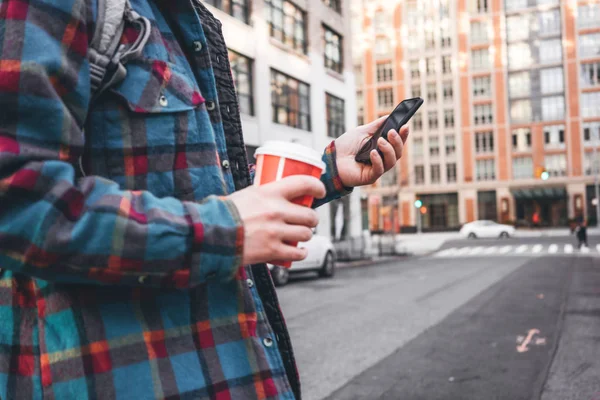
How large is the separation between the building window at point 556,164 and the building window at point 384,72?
63.9 ft

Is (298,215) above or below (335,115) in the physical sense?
below

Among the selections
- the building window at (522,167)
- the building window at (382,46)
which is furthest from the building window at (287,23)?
the building window at (522,167)

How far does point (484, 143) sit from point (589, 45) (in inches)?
560

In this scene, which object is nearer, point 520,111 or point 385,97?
point 520,111

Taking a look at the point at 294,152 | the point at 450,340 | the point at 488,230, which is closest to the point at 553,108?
the point at 488,230

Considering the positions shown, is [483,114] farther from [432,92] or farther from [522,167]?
[522,167]

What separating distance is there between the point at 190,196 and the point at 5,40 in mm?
430

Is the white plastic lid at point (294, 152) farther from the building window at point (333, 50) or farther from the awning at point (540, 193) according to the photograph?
the awning at point (540, 193)

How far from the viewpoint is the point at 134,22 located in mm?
1103

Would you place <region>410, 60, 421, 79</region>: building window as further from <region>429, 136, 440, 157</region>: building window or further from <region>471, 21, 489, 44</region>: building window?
<region>429, 136, 440, 157</region>: building window

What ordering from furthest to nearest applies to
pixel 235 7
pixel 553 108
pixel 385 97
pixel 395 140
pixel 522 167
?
pixel 385 97 < pixel 522 167 < pixel 553 108 < pixel 235 7 < pixel 395 140

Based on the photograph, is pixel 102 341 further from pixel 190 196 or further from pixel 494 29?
pixel 494 29

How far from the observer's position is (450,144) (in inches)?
2378

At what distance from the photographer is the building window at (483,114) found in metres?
58.8
